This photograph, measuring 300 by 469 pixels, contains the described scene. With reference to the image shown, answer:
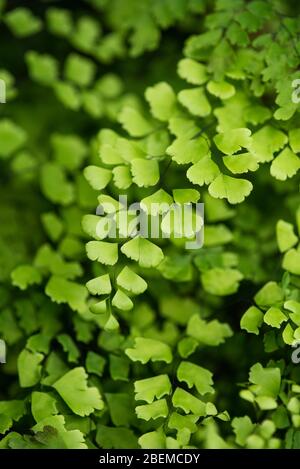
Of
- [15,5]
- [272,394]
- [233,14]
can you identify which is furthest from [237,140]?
[15,5]

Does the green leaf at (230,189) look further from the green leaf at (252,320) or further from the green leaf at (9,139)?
the green leaf at (9,139)

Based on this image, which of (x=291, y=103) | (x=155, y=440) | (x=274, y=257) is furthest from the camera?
(x=274, y=257)

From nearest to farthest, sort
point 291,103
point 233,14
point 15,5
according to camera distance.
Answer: point 291,103 → point 233,14 → point 15,5

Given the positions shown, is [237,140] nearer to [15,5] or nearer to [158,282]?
[158,282]

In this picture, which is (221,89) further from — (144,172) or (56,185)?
(56,185)

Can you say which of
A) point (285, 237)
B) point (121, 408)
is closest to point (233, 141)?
point (285, 237)

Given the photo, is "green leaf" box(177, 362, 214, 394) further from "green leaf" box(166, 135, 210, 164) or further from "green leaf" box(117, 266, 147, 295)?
"green leaf" box(166, 135, 210, 164)
